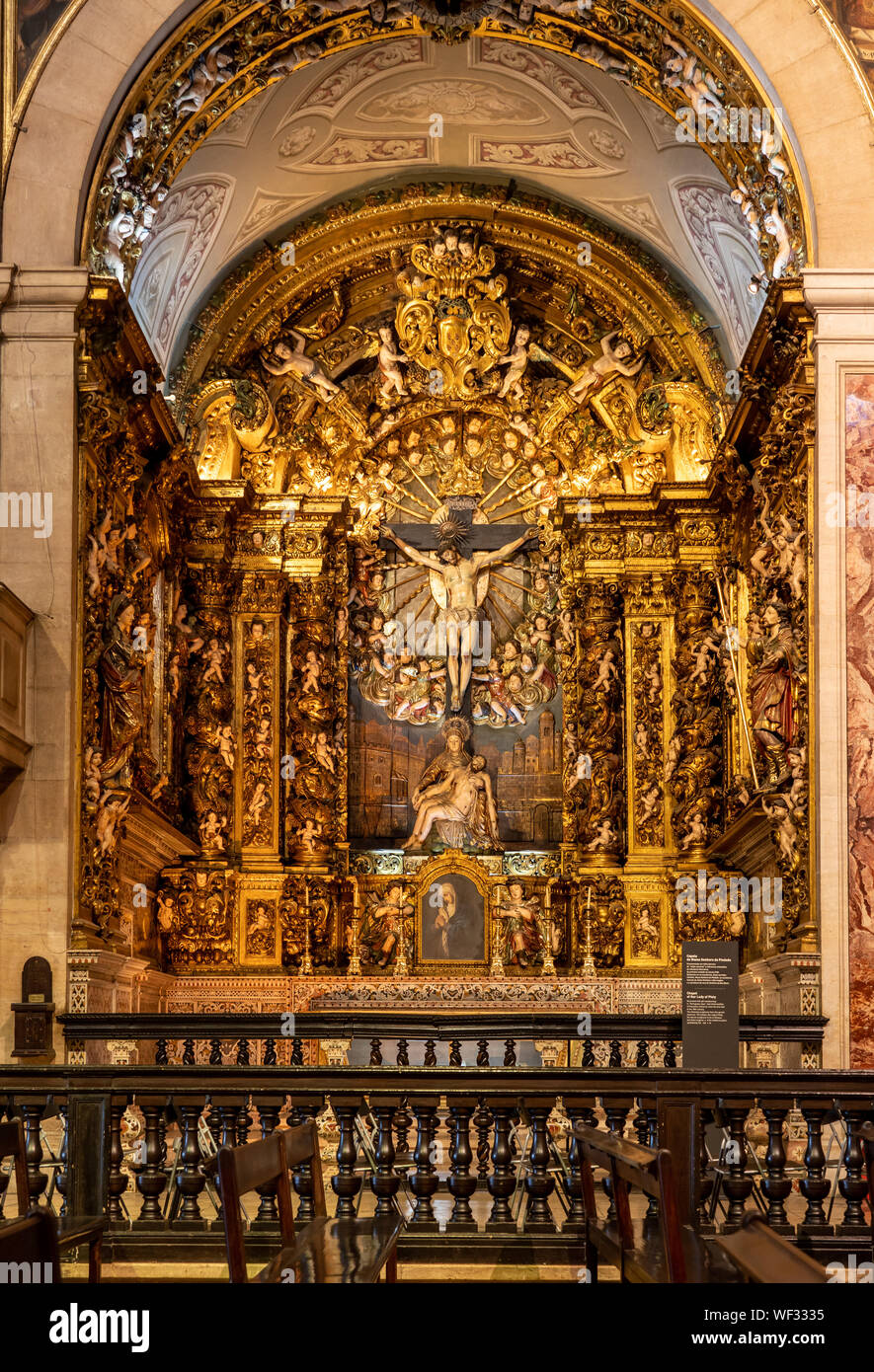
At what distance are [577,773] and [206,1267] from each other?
12.4 m

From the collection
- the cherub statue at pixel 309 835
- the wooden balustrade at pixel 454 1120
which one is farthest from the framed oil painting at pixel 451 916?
the wooden balustrade at pixel 454 1120

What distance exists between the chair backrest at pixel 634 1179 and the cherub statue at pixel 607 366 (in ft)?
47.8

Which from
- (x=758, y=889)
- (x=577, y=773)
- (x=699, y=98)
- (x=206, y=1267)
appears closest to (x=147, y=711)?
(x=577, y=773)

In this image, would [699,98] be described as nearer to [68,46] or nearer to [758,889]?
[68,46]

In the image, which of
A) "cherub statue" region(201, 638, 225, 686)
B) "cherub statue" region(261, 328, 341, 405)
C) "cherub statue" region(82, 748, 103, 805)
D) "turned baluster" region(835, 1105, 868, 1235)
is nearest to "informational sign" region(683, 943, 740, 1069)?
"turned baluster" region(835, 1105, 868, 1235)

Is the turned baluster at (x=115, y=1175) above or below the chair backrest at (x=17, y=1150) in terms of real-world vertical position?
below

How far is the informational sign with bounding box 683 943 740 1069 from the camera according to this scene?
984 centimetres

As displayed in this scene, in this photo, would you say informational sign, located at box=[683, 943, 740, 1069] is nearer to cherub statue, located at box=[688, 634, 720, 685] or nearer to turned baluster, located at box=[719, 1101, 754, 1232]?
turned baluster, located at box=[719, 1101, 754, 1232]

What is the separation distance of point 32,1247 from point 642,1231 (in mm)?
3970

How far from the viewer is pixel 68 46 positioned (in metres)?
14.0

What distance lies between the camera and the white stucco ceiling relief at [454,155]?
17859 millimetres

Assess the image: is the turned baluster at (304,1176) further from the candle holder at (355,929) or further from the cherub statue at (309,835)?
the cherub statue at (309,835)

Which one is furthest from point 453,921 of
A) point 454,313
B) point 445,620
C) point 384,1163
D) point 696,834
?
→ point 384,1163

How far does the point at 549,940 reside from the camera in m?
19.0
